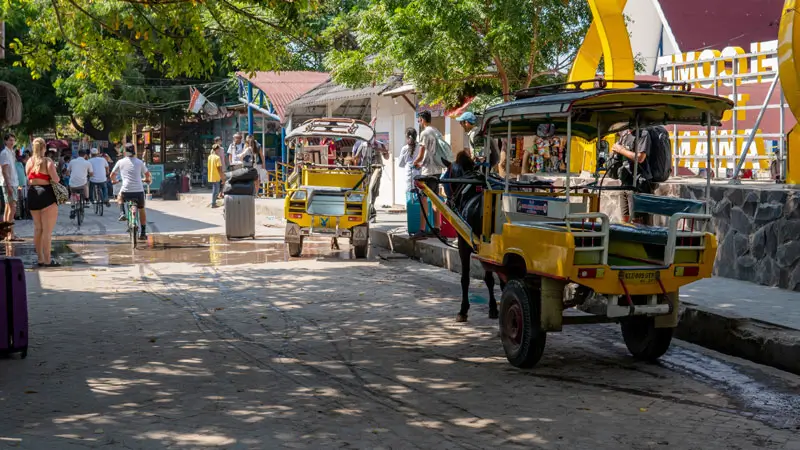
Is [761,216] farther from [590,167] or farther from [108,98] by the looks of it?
[108,98]

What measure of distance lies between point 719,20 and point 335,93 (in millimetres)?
11331

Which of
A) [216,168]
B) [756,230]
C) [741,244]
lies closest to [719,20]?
[216,168]

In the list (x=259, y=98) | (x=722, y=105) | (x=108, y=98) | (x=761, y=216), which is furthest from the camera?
(x=108, y=98)

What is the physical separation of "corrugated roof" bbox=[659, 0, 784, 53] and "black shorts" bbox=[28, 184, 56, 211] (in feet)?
59.2

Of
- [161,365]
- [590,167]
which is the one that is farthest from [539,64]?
[161,365]

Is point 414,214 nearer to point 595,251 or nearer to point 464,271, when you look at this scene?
point 464,271

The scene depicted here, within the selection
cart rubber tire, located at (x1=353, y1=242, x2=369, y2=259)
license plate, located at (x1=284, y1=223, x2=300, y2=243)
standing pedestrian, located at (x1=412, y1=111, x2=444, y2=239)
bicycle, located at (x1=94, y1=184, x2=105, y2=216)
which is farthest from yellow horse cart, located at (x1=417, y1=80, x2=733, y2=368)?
bicycle, located at (x1=94, y1=184, x2=105, y2=216)

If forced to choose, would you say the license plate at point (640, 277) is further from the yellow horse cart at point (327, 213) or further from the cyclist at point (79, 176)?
the cyclist at point (79, 176)

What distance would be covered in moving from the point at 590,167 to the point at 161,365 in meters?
9.90

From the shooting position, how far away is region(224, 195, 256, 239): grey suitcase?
17219 mm

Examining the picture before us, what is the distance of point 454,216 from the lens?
8.57 m

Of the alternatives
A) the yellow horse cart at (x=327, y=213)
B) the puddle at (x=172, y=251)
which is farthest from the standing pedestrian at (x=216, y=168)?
the yellow horse cart at (x=327, y=213)

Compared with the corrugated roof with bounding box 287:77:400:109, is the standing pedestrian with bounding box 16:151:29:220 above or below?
below

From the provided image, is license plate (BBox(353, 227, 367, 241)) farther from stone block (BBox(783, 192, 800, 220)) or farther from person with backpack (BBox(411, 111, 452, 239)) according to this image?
stone block (BBox(783, 192, 800, 220))
